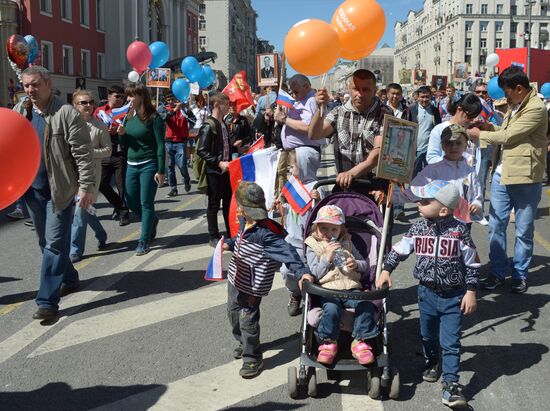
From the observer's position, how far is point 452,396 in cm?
350

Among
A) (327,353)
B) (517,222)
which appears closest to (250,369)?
(327,353)

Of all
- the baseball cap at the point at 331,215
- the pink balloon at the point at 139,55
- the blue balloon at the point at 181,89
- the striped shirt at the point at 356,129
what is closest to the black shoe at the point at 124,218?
the striped shirt at the point at 356,129

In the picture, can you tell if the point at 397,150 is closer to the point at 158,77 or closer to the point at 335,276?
the point at 335,276

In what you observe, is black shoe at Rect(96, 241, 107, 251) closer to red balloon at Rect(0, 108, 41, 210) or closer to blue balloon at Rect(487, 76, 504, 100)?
red balloon at Rect(0, 108, 41, 210)

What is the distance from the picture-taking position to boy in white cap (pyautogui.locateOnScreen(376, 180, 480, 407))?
3.68 metres

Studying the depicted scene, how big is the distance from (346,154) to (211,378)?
80.5 inches

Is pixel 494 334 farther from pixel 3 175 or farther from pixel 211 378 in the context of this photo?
pixel 3 175

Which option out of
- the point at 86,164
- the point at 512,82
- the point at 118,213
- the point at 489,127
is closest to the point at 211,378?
the point at 86,164

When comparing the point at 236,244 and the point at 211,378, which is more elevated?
the point at 236,244

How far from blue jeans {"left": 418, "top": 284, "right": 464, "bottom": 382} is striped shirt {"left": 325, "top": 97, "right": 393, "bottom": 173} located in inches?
51.8

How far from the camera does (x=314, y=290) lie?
12.1 feet

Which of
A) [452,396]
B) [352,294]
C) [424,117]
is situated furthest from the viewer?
[424,117]

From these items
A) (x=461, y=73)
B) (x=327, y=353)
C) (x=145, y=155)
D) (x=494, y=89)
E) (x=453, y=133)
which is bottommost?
(x=327, y=353)

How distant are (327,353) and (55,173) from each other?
2.84 metres
